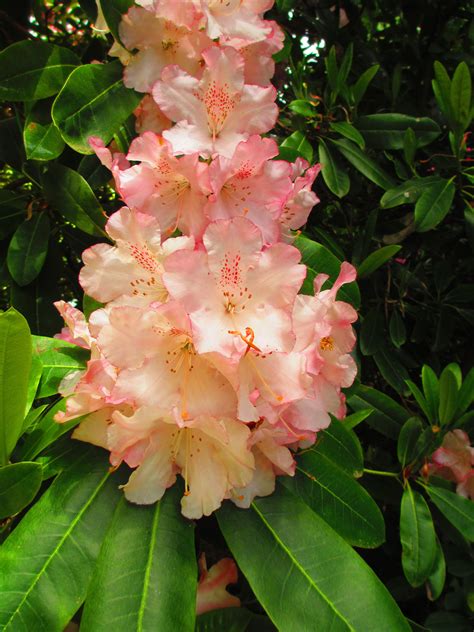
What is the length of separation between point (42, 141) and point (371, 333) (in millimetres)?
855

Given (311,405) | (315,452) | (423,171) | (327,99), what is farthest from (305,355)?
(423,171)

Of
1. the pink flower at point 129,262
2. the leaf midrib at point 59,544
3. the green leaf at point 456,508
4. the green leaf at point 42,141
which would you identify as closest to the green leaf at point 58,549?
the leaf midrib at point 59,544

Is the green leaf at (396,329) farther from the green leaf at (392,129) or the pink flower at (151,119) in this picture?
the pink flower at (151,119)

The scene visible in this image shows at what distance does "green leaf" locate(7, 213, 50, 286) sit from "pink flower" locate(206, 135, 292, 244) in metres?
0.46

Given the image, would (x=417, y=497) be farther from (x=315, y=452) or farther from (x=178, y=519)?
(x=178, y=519)

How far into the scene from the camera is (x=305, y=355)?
687mm

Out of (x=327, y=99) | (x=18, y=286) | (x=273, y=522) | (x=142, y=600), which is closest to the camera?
(x=142, y=600)

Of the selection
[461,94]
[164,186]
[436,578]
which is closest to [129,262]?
[164,186]

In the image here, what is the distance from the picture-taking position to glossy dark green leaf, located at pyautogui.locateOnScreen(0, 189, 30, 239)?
1.13 meters

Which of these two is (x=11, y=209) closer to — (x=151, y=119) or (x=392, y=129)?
(x=151, y=119)

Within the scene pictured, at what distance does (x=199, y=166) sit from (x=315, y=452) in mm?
428

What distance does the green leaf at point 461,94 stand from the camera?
1.36m

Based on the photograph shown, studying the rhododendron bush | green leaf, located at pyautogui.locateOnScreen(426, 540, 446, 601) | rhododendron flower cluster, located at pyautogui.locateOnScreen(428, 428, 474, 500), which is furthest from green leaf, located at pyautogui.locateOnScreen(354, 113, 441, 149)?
green leaf, located at pyautogui.locateOnScreen(426, 540, 446, 601)

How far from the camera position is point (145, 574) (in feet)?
2.20
